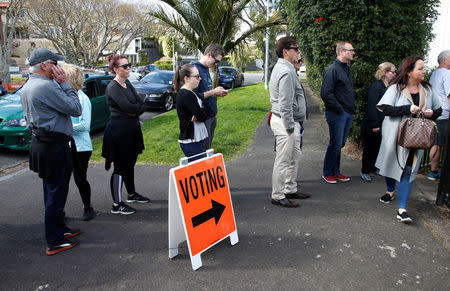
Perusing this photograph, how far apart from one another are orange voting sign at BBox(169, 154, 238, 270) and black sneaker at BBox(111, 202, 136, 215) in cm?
126

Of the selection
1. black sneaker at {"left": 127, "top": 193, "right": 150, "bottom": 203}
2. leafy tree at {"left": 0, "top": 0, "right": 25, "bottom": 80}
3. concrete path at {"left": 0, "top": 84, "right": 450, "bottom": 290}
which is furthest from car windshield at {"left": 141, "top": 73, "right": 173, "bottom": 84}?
black sneaker at {"left": 127, "top": 193, "right": 150, "bottom": 203}

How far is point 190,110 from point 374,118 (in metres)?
3.03

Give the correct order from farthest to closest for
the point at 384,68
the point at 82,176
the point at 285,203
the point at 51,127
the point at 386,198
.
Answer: the point at 384,68, the point at 386,198, the point at 285,203, the point at 82,176, the point at 51,127

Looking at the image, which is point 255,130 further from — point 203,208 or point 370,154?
point 203,208

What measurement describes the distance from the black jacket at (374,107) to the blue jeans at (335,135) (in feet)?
1.07

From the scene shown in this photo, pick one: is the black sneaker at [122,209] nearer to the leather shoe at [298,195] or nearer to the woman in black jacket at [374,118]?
the leather shoe at [298,195]

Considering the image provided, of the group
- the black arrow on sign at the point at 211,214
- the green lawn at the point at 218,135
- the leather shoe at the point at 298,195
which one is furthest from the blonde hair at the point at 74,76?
the leather shoe at the point at 298,195

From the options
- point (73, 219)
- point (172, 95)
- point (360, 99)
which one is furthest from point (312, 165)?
point (172, 95)

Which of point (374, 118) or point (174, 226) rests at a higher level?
point (374, 118)

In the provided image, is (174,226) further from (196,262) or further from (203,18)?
(203,18)

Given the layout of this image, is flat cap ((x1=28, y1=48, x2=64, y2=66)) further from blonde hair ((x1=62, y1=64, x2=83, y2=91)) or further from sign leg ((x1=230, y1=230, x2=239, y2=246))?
sign leg ((x1=230, y1=230, x2=239, y2=246))

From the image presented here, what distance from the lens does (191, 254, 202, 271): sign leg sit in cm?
320

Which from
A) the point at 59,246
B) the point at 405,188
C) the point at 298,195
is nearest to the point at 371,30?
the point at 405,188

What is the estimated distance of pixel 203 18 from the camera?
392 inches
